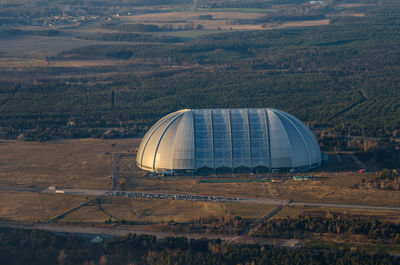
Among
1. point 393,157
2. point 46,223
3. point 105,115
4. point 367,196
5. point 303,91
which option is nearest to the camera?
point 46,223

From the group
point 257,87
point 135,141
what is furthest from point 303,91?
point 135,141

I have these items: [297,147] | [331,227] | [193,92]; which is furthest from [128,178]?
[193,92]

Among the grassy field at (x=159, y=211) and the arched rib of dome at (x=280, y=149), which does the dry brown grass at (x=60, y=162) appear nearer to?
the grassy field at (x=159, y=211)

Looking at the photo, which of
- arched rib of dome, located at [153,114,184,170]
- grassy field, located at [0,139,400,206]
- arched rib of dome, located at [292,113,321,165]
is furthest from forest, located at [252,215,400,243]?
arched rib of dome, located at [153,114,184,170]

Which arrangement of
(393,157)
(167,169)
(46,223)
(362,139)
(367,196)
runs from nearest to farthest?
1. (46,223)
2. (367,196)
3. (167,169)
4. (393,157)
5. (362,139)

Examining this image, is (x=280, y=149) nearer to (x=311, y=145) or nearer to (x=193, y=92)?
(x=311, y=145)

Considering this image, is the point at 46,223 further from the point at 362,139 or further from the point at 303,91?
the point at 303,91

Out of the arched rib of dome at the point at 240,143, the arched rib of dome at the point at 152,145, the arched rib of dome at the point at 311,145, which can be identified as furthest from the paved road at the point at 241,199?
the arched rib of dome at the point at 311,145
